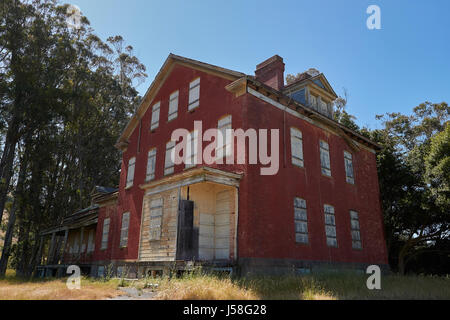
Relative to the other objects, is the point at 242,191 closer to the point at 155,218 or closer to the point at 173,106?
the point at 155,218

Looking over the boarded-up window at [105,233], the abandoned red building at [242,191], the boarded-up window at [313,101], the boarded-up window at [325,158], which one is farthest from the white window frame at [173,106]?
the boarded-up window at [105,233]

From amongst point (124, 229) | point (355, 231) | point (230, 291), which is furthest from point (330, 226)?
point (124, 229)

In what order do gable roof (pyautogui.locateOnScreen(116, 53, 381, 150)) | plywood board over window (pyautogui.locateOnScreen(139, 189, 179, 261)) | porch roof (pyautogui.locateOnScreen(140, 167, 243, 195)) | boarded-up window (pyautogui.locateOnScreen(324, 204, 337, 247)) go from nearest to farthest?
porch roof (pyautogui.locateOnScreen(140, 167, 243, 195))
plywood board over window (pyautogui.locateOnScreen(139, 189, 179, 261))
gable roof (pyautogui.locateOnScreen(116, 53, 381, 150))
boarded-up window (pyautogui.locateOnScreen(324, 204, 337, 247))

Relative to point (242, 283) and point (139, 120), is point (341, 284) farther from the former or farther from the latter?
point (139, 120)

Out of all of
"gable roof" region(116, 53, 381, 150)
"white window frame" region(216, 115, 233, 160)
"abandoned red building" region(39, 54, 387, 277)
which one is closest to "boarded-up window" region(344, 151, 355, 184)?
"abandoned red building" region(39, 54, 387, 277)

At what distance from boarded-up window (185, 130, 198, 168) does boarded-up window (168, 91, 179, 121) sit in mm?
2306

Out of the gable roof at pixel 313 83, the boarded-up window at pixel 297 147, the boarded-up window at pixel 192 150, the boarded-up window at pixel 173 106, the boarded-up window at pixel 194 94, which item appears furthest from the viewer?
the gable roof at pixel 313 83

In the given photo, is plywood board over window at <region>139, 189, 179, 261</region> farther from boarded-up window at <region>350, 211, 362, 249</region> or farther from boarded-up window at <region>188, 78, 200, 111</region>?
boarded-up window at <region>350, 211, 362, 249</region>

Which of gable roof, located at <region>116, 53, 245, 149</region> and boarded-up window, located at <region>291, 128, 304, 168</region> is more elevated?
gable roof, located at <region>116, 53, 245, 149</region>

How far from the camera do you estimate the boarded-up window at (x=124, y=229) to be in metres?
18.2

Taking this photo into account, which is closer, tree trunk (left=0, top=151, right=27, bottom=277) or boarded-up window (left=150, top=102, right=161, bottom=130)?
boarded-up window (left=150, top=102, right=161, bottom=130)

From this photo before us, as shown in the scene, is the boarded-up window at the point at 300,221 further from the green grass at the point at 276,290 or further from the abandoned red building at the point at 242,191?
the green grass at the point at 276,290

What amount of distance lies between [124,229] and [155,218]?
5.15 meters

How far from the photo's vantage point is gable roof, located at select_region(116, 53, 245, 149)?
15.0 meters
